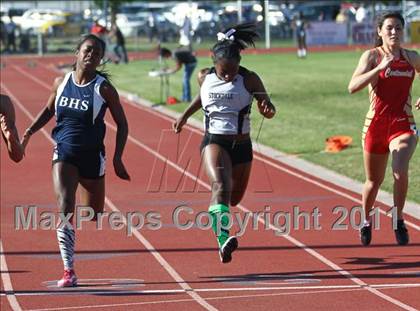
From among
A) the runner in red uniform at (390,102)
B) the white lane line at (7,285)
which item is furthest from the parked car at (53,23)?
the runner in red uniform at (390,102)

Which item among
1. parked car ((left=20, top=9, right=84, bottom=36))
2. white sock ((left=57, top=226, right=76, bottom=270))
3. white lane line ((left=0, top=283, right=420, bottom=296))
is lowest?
parked car ((left=20, top=9, right=84, bottom=36))

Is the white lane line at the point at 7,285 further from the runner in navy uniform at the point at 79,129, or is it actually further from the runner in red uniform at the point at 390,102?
the runner in red uniform at the point at 390,102

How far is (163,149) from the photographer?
20.6 meters

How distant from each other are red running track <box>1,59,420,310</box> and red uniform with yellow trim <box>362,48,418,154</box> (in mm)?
1083

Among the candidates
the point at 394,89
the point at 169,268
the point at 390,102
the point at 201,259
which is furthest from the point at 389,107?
the point at 169,268

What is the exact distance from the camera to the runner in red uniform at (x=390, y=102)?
33.6 ft

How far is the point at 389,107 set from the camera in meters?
10.5

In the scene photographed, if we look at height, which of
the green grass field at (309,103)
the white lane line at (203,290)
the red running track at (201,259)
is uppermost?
the white lane line at (203,290)

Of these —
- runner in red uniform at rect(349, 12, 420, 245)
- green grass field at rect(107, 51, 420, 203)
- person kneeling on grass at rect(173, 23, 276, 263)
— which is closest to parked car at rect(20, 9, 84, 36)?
green grass field at rect(107, 51, 420, 203)

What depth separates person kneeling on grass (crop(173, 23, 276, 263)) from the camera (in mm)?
10055

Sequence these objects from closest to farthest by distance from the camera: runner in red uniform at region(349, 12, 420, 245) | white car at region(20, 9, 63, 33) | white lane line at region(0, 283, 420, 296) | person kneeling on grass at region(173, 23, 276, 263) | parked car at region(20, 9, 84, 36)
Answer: white lane line at region(0, 283, 420, 296)
person kneeling on grass at region(173, 23, 276, 263)
runner in red uniform at region(349, 12, 420, 245)
white car at region(20, 9, 63, 33)
parked car at region(20, 9, 84, 36)

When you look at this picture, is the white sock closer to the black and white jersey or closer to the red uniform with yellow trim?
the black and white jersey

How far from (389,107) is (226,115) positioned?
141 centimetres

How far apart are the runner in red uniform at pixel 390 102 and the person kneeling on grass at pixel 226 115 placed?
87 cm
